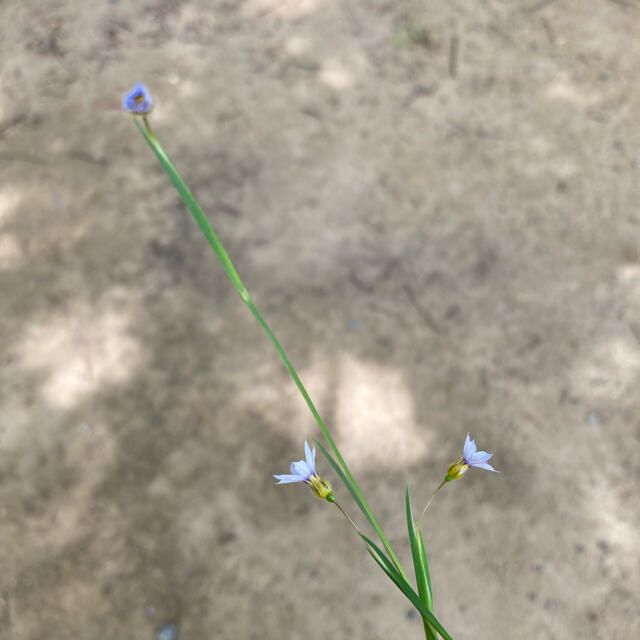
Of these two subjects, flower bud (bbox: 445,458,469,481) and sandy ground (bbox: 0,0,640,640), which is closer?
flower bud (bbox: 445,458,469,481)

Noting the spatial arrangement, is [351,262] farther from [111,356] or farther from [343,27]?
[343,27]

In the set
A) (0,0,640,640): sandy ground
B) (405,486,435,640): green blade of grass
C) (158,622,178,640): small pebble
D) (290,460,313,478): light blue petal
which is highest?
(290,460,313,478): light blue petal

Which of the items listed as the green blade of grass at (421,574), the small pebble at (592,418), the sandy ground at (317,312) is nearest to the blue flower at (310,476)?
the green blade of grass at (421,574)

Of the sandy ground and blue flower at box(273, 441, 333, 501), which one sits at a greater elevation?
blue flower at box(273, 441, 333, 501)

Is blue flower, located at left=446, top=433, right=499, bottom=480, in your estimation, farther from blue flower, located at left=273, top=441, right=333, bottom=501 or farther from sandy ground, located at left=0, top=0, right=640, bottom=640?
sandy ground, located at left=0, top=0, right=640, bottom=640

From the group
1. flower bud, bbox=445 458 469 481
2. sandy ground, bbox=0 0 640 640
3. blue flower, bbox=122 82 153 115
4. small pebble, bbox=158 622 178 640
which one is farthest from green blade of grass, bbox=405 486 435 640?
small pebble, bbox=158 622 178 640

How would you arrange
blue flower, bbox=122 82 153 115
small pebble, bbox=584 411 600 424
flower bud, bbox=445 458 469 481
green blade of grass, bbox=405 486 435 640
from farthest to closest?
small pebble, bbox=584 411 600 424, flower bud, bbox=445 458 469 481, green blade of grass, bbox=405 486 435 640, blue flower, bbox=122 82 153 115
